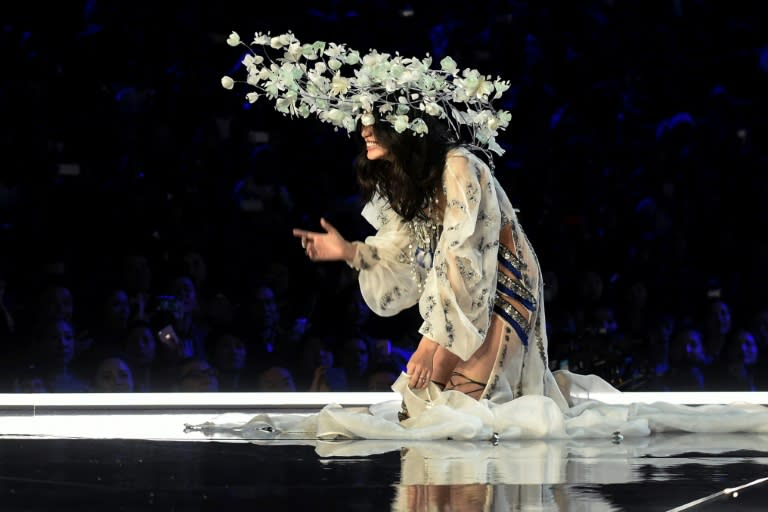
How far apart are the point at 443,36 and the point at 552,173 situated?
2.25ft

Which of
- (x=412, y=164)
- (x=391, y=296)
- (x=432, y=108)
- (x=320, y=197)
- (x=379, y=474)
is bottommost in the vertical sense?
(x=379, y=474)

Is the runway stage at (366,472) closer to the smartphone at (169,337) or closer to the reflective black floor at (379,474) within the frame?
the reflective black floor at (379,474)

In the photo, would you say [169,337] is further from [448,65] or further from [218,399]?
[448,65]

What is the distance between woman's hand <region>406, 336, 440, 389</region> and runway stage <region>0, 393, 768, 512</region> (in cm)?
18

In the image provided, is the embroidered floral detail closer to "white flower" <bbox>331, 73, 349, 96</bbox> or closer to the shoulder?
the shoulder

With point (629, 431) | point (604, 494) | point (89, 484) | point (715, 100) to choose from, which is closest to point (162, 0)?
point (715, 100)

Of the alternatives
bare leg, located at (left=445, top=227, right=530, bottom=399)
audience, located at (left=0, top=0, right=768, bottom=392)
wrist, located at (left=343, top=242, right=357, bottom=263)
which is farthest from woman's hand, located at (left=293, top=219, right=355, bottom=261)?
audience, located at (left=0, top=0, right=768, bottom=392)

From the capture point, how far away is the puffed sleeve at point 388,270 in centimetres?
265

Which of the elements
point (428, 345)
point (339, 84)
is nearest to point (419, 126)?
point (339, 84)

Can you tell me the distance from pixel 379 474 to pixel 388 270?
Answer: 0.89 metres

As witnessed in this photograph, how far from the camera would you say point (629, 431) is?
2.50m

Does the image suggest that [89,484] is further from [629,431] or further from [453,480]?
[629,431]

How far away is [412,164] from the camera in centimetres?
250

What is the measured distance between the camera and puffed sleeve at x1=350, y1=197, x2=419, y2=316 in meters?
2.65
